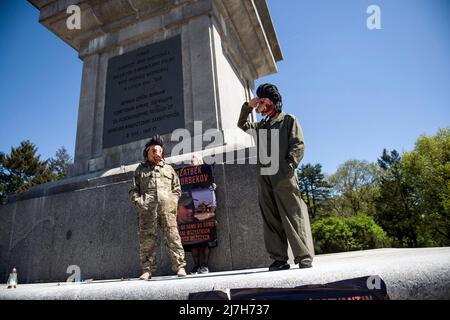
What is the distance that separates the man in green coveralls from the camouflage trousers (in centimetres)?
134

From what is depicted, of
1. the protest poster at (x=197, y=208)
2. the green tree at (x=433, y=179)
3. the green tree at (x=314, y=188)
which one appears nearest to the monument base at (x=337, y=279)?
the protest poster at (x=197, y=208)

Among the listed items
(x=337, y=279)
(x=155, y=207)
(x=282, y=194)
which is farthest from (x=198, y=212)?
(x=337, y=279)

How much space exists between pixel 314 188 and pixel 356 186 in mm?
8979

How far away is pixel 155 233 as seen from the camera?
154 inches

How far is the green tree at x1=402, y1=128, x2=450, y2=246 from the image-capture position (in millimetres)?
26781

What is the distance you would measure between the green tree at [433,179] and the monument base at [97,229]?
28.9m

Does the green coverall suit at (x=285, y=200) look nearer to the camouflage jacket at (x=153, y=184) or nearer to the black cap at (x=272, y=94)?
the black cap at (x=272, y=94)

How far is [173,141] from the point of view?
593 cm

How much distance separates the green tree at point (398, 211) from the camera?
34.6 metres

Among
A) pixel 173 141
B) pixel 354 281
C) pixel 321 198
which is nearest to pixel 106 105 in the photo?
pixel 173 141

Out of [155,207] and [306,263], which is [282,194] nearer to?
[306,263]

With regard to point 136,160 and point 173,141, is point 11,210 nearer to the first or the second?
point 136,160
